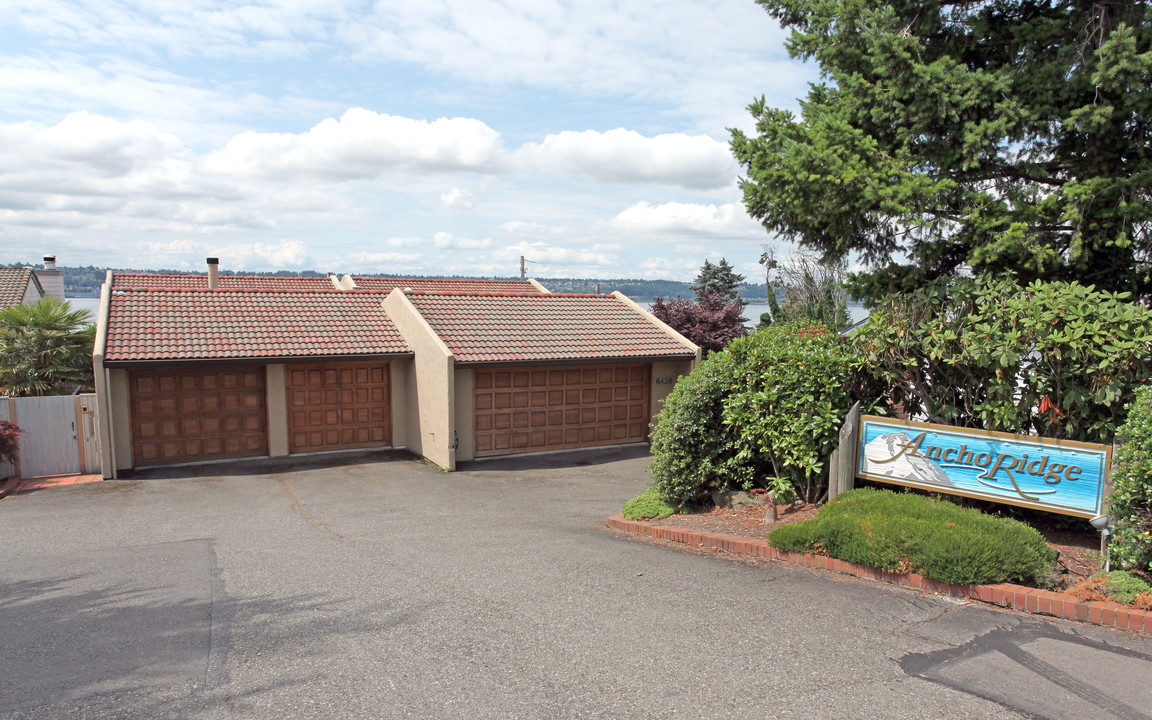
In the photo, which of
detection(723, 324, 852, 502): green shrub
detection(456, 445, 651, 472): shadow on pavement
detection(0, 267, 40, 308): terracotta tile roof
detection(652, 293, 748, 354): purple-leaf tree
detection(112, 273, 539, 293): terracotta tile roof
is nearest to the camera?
detection(723, 324, 852, 502): green shrub

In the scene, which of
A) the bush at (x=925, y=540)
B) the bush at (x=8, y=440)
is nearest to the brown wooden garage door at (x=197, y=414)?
the bush at (x=8, y=440)

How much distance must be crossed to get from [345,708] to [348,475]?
10812 millimetres

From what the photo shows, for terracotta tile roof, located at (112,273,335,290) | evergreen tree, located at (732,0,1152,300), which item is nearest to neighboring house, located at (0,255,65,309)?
terracotta tile roof, located at (112,273,335,290)

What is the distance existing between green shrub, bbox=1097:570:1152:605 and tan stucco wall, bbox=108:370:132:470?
52.7ft

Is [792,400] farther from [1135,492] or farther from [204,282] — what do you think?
[204,282]

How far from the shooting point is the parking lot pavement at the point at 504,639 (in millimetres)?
4496

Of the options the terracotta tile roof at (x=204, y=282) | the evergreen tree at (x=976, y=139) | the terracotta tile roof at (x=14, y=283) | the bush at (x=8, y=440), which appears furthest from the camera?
the terracotta tile roof at (x=204, y=282)

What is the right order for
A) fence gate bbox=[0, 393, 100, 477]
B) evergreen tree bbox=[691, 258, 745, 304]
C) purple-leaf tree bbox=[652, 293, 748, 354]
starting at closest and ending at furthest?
fence gate bbox=[0, 393, 100, 477]
purple-leaf tree bbox=[652, 293, 748, 354]
evergreen tree bbox=[691, 258, 745, 304]

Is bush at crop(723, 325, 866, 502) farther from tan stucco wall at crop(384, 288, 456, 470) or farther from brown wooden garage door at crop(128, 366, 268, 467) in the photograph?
brown wooden garage door at crop(128, 366, 268, 467)

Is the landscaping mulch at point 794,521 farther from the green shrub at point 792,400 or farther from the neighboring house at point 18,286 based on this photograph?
the neighboring house at point 18,286

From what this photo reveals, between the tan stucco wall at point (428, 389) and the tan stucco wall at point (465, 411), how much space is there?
0.33m

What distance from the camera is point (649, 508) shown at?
32.9 ft

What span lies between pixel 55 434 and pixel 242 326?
13.2 ft

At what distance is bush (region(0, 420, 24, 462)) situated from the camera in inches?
531
